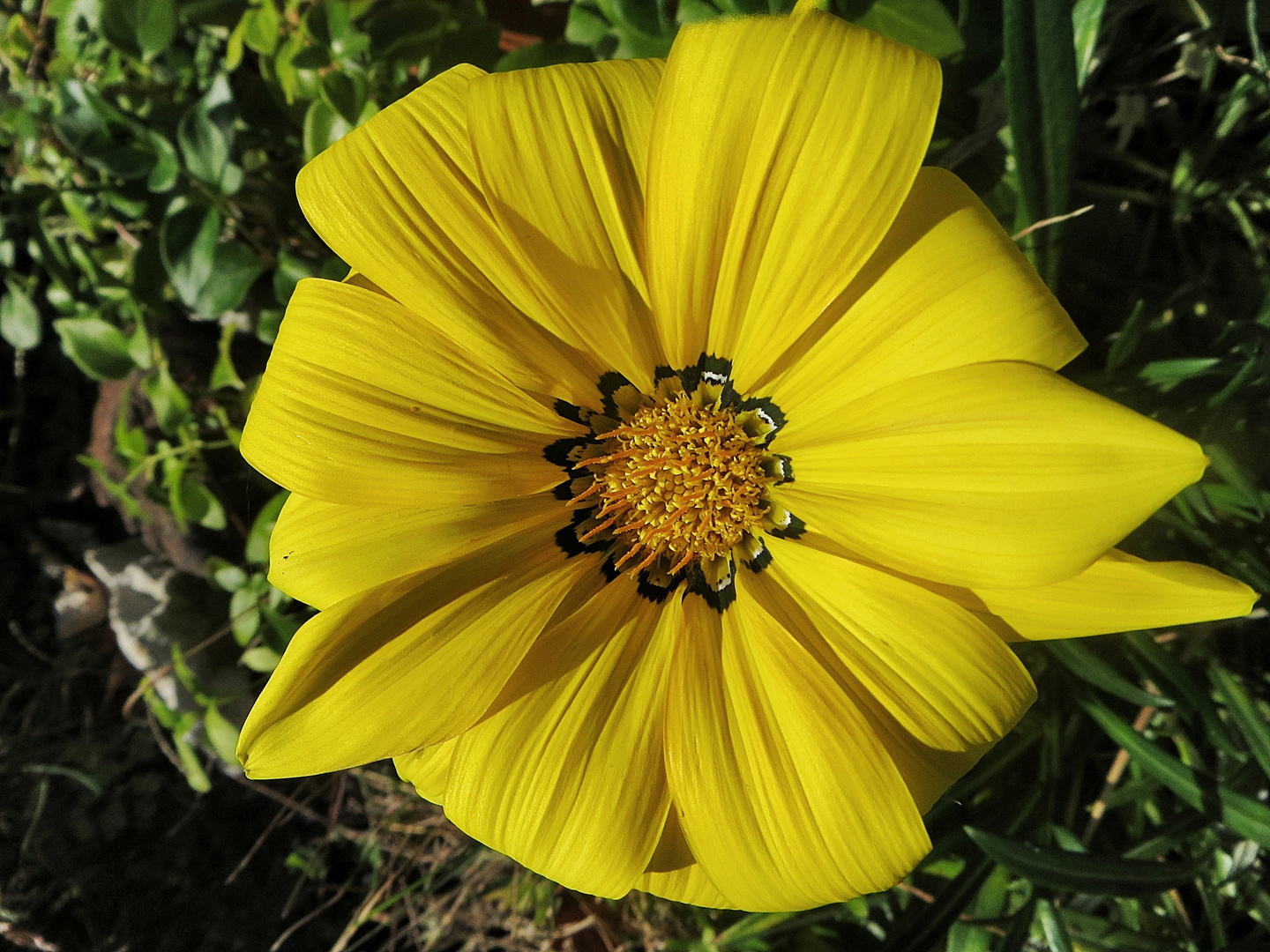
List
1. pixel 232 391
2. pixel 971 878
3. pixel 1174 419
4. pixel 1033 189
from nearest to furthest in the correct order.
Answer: pixel 1033 189 < pixel 1174 419 < pixel 971 878 < pixel 232 391

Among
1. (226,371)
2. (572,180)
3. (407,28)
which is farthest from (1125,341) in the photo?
(226,371)

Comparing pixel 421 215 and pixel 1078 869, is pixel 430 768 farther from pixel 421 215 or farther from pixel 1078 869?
pixel 1078 869

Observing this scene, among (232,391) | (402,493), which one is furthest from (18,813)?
(402,493)

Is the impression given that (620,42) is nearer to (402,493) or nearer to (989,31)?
(989,31)

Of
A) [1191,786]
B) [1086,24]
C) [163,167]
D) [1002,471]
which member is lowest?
[1191,786]

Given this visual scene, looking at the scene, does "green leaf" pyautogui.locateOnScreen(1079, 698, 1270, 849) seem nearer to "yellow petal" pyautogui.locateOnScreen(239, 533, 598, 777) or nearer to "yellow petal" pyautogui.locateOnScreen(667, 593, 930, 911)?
"yellow petal" pyautogui.locateOnScreen(667, 593, 930, 911)

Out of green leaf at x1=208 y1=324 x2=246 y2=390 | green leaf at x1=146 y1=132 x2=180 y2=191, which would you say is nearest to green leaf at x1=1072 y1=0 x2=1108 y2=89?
green leaf at x1=146 y1=132 x2=180 y2=191
